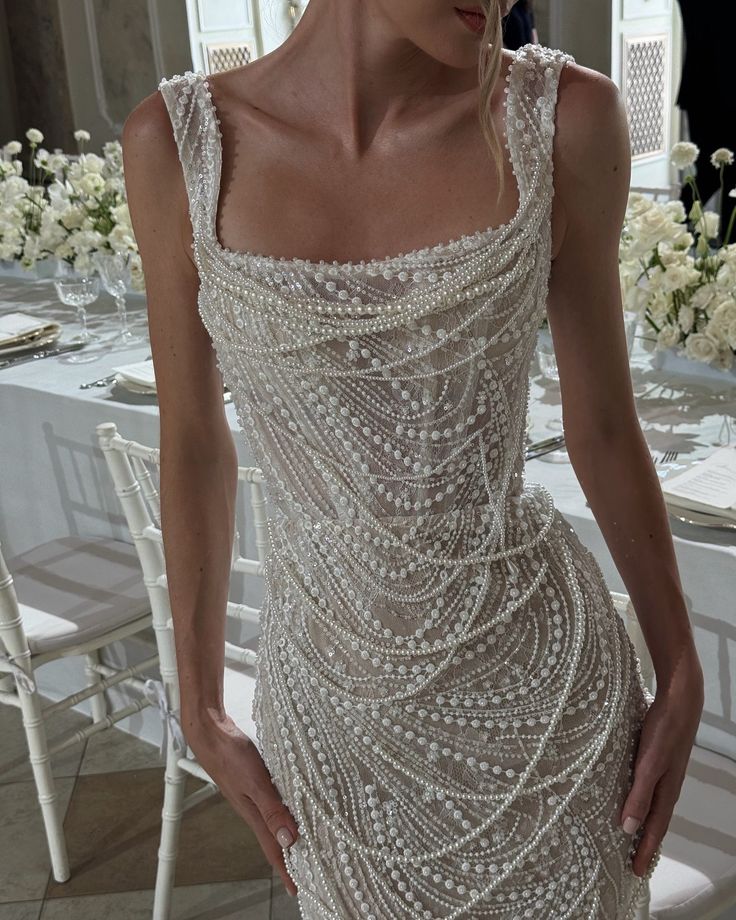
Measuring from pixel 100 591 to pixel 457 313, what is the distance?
1.97m

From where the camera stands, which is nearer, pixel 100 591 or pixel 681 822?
pixel 681 822

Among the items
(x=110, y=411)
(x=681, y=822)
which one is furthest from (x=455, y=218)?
(x=110, y=411)

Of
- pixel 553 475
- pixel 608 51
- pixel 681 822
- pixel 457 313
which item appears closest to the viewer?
pixel 457 313

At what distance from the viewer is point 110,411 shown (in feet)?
9.44

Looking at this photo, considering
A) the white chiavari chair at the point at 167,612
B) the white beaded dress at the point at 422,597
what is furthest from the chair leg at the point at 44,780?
the white beaded dress at the point at 422,597

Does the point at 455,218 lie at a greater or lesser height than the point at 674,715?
greater

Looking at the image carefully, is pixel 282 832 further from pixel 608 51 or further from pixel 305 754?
pixel 608 51

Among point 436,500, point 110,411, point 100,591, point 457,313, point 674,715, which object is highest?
point 457,313

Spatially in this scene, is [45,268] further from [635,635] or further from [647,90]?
[635,635]

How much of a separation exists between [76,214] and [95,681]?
155cm

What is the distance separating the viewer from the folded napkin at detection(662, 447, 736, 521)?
1.95 meters

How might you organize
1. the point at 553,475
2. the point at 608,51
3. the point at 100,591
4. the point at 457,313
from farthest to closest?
the point at 608,51 < the point at 100,591 < the point at 553,475 < the point at 457,313

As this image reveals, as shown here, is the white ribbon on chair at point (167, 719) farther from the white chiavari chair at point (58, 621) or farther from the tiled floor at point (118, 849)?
the tiled floor at point (118, 849)

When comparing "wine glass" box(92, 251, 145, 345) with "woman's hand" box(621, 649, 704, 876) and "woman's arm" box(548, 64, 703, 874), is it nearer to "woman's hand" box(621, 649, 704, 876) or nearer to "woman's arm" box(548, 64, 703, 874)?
"woman's arm" box(548, 64, 703, 874)
